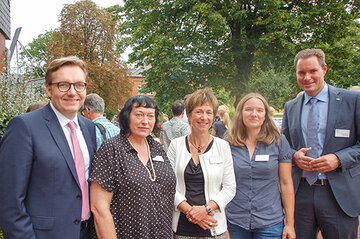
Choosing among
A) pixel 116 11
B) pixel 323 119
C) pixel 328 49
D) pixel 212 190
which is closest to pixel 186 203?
pixel 212 190

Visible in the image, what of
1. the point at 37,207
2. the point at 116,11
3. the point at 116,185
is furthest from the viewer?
the point at 116,11

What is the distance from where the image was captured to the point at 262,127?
2.82 meters

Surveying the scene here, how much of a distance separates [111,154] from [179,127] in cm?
374

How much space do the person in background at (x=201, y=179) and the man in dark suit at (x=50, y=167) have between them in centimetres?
79

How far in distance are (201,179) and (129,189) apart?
2.28 ft

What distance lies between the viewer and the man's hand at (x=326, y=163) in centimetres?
261

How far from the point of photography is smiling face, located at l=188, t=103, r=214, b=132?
2.56 m

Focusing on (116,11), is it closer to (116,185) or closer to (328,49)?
(328,49)

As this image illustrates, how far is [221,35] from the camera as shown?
601 inches

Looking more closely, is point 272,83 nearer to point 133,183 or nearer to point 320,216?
point 320,216

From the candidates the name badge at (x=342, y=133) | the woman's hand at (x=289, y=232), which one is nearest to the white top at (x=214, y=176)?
the woman's hand at (x=289, y=232)

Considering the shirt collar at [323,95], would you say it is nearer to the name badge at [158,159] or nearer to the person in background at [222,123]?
the name badge at [158,159]

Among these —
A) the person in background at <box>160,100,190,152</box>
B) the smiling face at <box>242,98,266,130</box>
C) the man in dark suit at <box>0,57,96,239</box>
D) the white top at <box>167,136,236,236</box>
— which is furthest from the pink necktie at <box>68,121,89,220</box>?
the person in background at <box>160,100,190,152</box>

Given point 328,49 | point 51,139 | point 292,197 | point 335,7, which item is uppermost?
point 335,7
